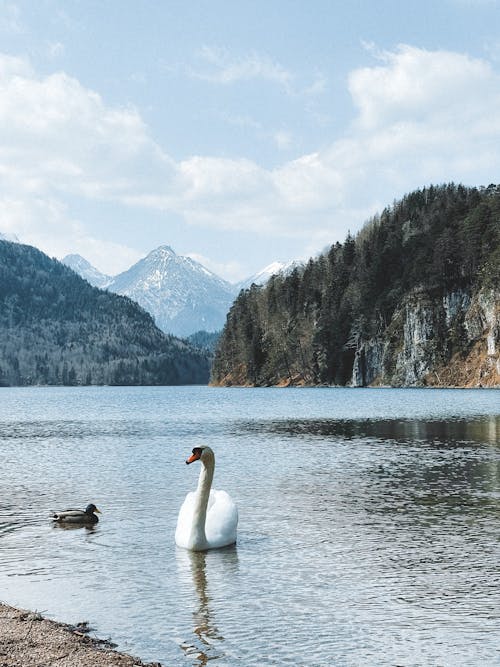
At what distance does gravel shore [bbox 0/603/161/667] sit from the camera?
42.0ft

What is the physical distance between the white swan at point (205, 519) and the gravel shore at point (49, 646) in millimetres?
6983

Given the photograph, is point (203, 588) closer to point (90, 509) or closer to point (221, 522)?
point (221, 522)

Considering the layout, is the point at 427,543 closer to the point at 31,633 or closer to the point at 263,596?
the point at 263,596

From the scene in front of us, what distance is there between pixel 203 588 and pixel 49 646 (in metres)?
5.85

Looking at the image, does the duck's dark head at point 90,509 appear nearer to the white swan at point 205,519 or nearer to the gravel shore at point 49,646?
the white swan at point 205,519

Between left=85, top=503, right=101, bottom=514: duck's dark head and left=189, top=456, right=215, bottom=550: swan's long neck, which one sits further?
left=85, top=503, right=101, bottom=514: duck's dark head

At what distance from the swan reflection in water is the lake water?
5cm

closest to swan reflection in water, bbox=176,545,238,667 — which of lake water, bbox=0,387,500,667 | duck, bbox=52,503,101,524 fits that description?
lake water, bbox=0,387,500,667

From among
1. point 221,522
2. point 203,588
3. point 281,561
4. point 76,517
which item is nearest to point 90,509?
point 76,517

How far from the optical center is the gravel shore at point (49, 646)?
1281cm

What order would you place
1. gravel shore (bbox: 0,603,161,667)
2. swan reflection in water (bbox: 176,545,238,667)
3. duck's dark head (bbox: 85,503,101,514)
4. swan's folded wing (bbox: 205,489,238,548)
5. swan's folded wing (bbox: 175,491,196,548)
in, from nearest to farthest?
gravel shore (bbox: 0,603,161,667) < swan reflection in water (bbox: 176,545,238,667) < swan's folded wing (bbox: 175,491,196,548) < swan's folded wing (bbox: 205,489,238,548) < duck's dark head (bbox: 85,503,101,514)

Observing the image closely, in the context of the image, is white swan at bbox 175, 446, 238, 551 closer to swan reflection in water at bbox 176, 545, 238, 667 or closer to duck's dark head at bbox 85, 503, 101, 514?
swan reflection in water at bbox 176, 545, 238, 667

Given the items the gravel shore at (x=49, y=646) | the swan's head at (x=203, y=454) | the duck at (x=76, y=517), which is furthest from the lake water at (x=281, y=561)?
the swan's head at (x=203, y=454)

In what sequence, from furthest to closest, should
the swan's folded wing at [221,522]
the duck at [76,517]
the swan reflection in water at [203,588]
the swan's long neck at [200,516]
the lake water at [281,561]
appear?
the duck at [76,517] → the swan's folded wing at [221,522] → the swan's long neck at [200,516] → the lake water at [281,561] → the swan reflection in water at [203,588]
